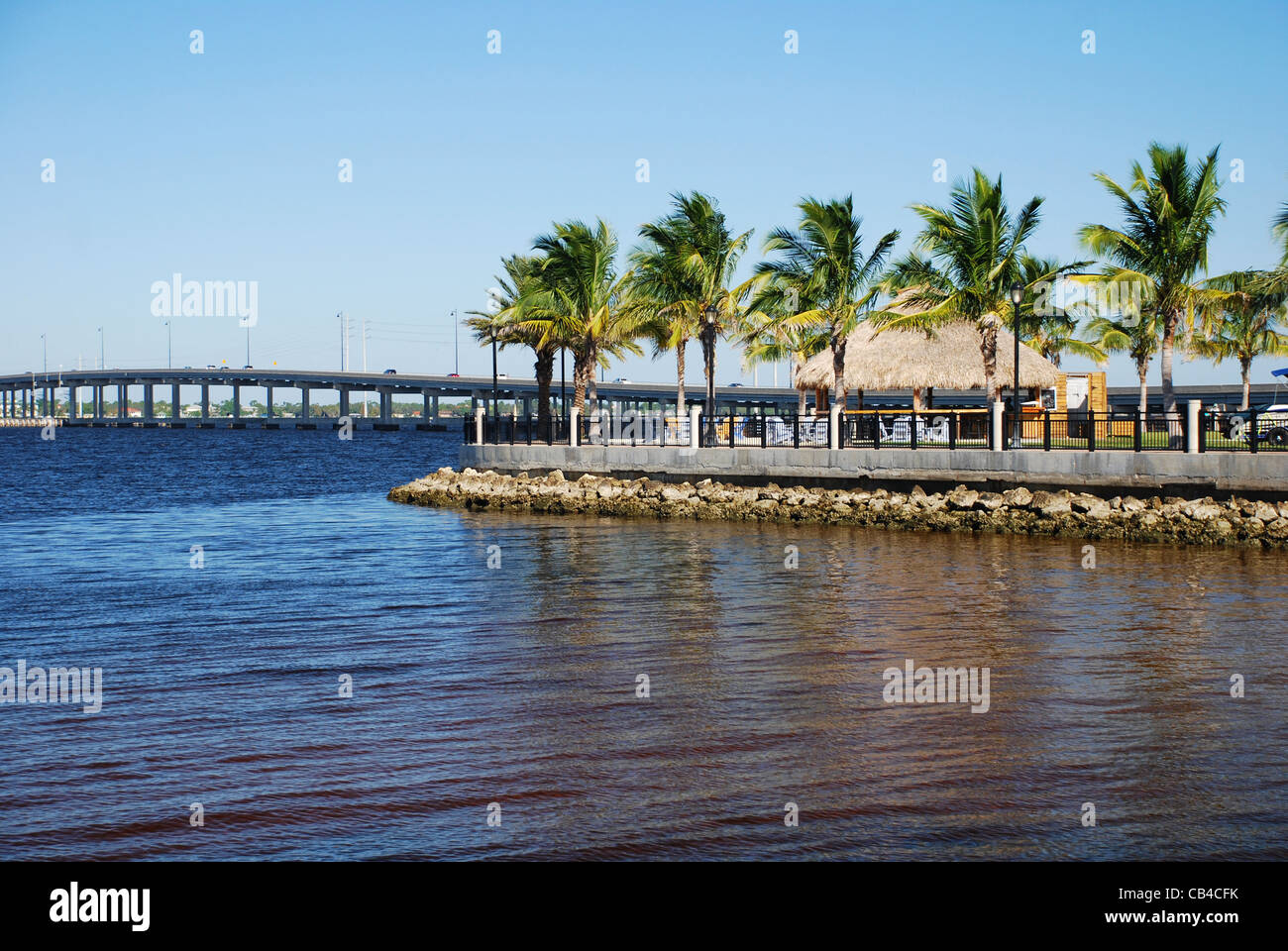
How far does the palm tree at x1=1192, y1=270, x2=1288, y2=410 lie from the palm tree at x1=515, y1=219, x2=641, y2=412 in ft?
60.8

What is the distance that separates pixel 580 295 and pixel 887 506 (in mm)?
16631

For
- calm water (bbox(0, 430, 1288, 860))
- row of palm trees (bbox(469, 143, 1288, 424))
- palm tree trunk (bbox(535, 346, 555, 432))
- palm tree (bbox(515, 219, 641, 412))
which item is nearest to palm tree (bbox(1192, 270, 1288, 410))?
row of palm trees (bbox(469, 143, 1288, 424))

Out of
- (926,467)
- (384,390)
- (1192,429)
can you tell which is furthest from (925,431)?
(384,390)

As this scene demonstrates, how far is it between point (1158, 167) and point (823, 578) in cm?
2052

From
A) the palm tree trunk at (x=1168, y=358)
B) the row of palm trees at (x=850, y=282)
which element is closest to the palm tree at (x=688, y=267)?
the row of palm trees at (x=850, y=282)

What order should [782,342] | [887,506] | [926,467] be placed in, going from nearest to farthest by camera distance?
[887,506] → [926,467] → [782,342]

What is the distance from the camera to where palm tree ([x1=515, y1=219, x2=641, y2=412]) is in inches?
1564

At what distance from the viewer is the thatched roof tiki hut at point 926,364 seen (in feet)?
118

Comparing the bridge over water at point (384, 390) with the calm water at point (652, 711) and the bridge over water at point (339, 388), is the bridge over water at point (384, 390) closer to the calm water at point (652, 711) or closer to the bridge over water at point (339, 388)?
the bridge over water at point (339, 388)

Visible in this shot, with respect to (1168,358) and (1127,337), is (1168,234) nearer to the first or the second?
(1168,358)

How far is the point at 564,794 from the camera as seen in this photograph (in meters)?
7.95

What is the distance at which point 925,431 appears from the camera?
31.2 m
